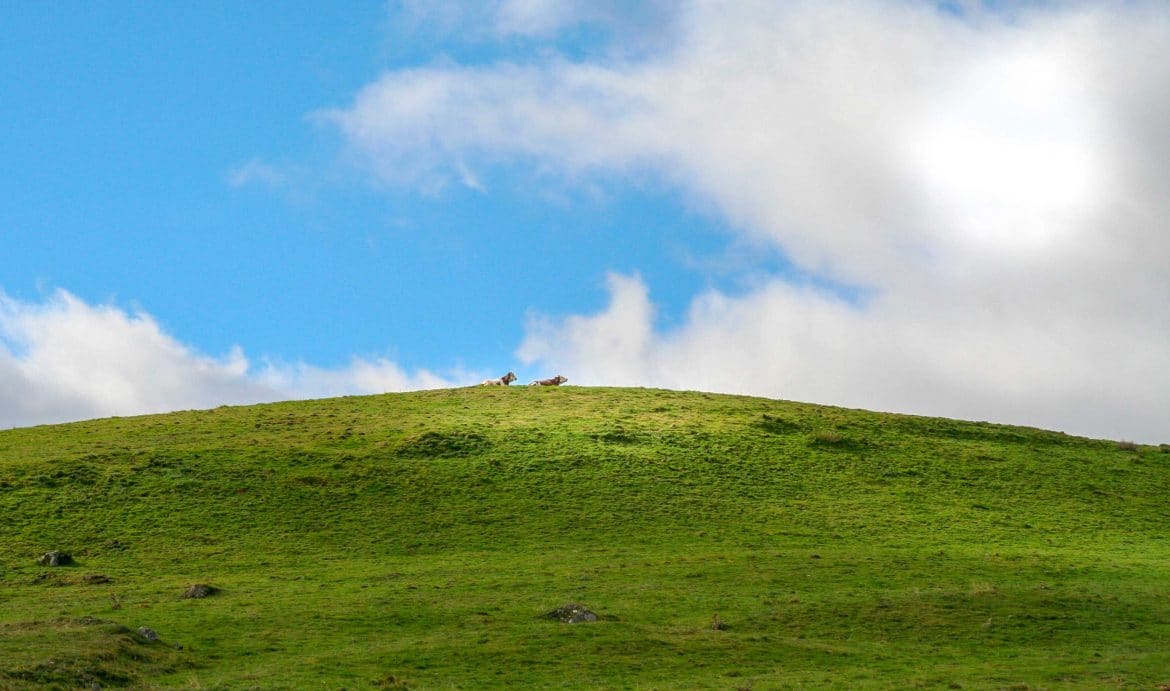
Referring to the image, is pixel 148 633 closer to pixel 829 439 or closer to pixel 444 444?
pixel 444 444

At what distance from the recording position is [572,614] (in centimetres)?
2897

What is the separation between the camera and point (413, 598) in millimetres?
32438

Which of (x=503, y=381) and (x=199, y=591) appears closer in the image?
(x=199, y=591)

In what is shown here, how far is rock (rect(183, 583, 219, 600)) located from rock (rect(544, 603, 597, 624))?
442 inches

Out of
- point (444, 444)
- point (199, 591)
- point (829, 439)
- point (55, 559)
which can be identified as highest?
point (829, 439)

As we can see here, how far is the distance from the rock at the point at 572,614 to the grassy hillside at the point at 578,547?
463mm

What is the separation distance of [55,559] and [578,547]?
18.9m

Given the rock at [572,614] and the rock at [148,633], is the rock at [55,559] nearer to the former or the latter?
the rock at [148,633]

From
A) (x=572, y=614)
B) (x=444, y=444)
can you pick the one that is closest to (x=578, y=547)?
(x=572, y=614)

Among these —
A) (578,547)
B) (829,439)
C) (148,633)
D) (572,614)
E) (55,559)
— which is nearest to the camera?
(148,633)

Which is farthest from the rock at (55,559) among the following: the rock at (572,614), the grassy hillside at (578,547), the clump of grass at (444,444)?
the rock at (572,614)

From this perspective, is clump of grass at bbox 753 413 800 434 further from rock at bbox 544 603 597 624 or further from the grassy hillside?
rock at bbox 544 603 597 624

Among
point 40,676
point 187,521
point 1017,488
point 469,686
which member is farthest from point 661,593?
point 1017,488

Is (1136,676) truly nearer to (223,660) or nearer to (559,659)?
(559,659)
